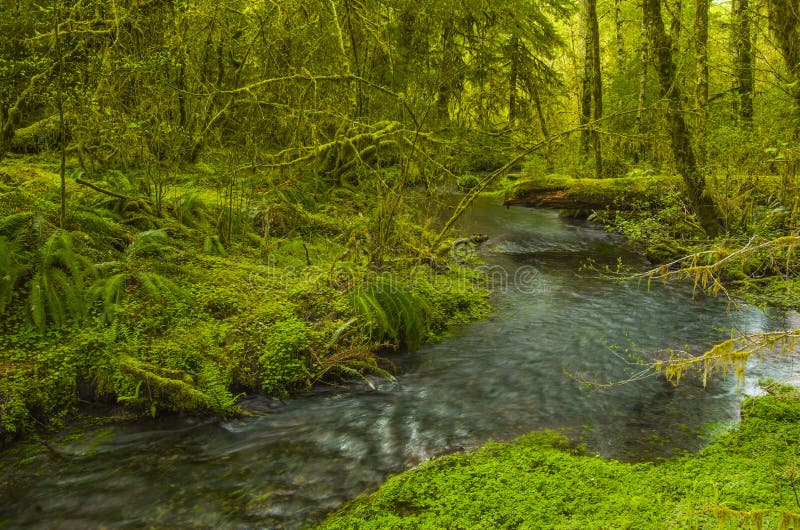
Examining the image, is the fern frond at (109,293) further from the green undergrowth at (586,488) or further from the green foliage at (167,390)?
the green undergrowth at (586,488)

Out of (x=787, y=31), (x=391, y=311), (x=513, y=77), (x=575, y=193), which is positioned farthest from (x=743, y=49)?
(x=391, y=311)

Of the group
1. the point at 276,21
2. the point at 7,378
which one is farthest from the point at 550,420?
the point at 276,21

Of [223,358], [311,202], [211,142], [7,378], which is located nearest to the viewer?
[7,378]

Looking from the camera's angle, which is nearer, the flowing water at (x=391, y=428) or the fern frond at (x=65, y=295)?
the flowing water at (x=391, y=428)

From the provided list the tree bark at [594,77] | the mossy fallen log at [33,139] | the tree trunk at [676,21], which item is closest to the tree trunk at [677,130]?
the tree trunk at [676,21]

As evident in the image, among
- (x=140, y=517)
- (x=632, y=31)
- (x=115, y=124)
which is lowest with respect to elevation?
(x=140, y=517)

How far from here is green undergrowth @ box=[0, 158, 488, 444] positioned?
4629 mm

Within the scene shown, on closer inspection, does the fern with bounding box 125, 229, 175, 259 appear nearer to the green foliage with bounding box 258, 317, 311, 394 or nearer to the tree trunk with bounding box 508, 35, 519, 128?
the green foliage with bounding box 258, 317, 311, 394

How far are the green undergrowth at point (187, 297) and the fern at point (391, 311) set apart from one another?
0.02 meters

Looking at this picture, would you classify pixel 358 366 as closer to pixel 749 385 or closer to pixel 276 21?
pixel 749 385

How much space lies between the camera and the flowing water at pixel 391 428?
12.0 ft

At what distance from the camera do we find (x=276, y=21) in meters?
7.42

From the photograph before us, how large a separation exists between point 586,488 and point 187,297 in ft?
14.9

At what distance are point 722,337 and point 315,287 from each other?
5.50m
